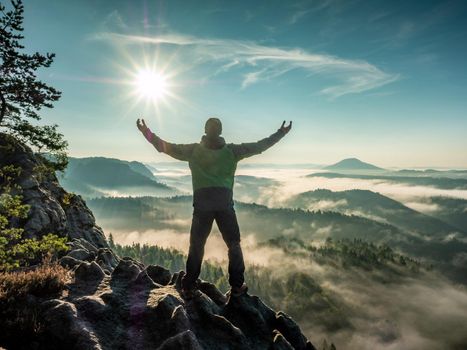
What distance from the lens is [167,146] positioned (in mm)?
10391

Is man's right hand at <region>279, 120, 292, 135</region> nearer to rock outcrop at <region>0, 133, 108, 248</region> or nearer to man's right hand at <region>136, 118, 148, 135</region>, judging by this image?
man's right hand at <region>136, 118, 148, 135</region>

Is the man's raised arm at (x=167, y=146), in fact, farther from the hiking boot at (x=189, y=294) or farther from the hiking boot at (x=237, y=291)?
the hiking boot at (x=237, y=291)

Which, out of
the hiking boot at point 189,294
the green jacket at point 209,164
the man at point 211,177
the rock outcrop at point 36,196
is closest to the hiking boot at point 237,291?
the hiking boot at point 189,294

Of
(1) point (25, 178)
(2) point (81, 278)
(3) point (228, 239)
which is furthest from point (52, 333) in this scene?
(1) point (25, 178)

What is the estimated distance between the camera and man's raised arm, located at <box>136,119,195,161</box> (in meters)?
10.2

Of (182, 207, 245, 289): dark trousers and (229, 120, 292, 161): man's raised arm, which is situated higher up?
(229, 120, 292, 161): man's raised arm

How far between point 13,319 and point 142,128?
5864mm

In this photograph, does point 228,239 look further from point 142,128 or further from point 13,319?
point 13,319

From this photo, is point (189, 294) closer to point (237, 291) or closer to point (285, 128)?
point (237, 291)

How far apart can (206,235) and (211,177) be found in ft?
6.33

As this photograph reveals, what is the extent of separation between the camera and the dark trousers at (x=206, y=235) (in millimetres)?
10312

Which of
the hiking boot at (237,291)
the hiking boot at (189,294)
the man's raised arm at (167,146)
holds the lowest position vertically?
the hiking boot at (237,291)

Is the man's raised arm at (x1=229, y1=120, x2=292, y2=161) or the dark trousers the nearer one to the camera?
the dark trousers

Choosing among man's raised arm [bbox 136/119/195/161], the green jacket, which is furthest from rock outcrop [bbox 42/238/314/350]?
man's raised arm [bbox 136/119/195/161]
